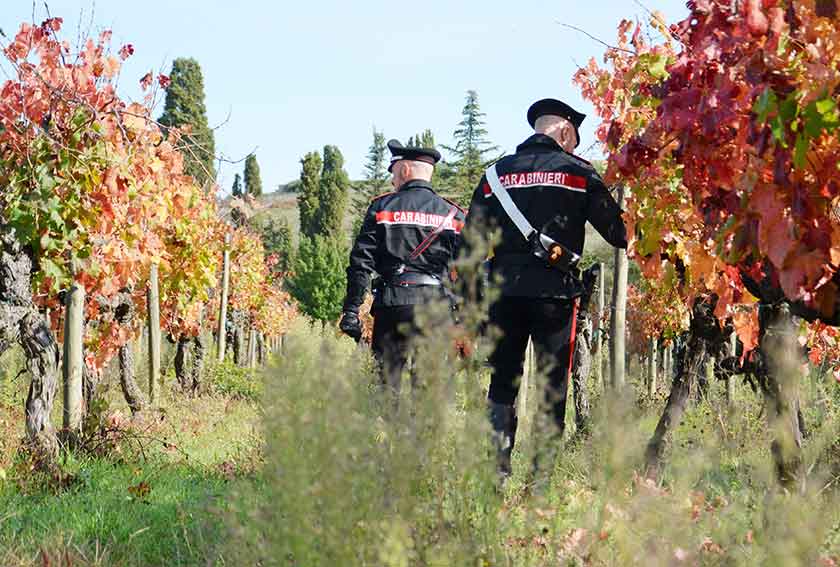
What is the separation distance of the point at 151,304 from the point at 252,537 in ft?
27.4

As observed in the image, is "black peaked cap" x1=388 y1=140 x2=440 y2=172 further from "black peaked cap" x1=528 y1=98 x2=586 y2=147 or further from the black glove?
"black peaked cap" x1=528 y1=98 x2=586 y2=147

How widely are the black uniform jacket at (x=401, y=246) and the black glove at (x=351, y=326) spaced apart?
2.0 inches

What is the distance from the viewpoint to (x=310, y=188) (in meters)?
71.2

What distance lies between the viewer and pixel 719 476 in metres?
5.66

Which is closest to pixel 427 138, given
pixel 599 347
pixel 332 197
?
pixel 332 197

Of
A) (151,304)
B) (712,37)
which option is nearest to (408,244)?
(712,37)

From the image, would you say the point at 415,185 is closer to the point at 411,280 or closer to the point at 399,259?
the point at 399,259

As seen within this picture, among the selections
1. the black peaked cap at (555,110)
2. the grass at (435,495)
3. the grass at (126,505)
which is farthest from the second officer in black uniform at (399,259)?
the grass at (435,495)

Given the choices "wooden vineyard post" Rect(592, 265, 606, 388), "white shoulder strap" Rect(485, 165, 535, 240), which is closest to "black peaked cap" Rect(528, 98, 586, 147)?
"white shoulder strap" Rect(485, 165, 535, 240)

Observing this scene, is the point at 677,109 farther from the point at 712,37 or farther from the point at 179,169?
the point at 179,169

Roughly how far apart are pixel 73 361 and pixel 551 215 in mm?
3541

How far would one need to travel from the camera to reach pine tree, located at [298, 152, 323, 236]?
227 ft

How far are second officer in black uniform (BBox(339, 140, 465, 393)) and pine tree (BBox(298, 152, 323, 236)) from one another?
6324 cm

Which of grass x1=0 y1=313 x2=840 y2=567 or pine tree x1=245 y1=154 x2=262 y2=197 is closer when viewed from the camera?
grass x1=0 y1=313 x2=840 y2=567
